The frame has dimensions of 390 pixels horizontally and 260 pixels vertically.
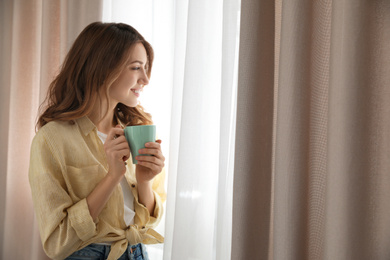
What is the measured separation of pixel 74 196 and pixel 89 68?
16.2 inches

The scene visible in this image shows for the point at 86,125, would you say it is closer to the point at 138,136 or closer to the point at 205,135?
the point at 138,136

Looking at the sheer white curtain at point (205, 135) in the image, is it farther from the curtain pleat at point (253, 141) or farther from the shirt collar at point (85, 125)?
the shirt collar at point (85, 125)

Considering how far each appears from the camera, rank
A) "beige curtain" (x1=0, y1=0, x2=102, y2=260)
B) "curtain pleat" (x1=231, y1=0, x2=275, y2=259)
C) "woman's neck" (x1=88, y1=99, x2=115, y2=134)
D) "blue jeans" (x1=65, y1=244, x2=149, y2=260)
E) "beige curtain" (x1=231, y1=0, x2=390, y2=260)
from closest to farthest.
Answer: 1. "beige curtain" (x1=231, y1=0, x2=390, y2=260)
2. "curtain pleat" (x1=231, y1=0, x2=275, y2=259)
3. "blue jeans" (x1=65, y1=244, x2=149, y2=260)
4. "woman's neck" (x1=88, y1=99, x2=115, y2=134)
5. "beige curtain" (x1=0, y1=0, x2=102, y2=260)

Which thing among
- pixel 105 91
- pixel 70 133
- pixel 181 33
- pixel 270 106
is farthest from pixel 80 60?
pixel 270 106

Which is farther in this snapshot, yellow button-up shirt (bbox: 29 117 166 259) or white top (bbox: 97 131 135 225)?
white top (bbox: 97 131 135 225)

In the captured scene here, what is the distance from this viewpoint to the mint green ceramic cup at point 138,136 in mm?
1145

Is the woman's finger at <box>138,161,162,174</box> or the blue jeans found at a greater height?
the woman's finger at <box>138,161,162,174</box>

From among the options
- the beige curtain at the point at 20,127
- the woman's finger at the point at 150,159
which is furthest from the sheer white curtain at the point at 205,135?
the beige curtain at the point at 20,127

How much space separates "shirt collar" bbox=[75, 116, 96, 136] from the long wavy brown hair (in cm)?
3

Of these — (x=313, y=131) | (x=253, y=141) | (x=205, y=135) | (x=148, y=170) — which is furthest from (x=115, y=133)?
(x=313, y=131)

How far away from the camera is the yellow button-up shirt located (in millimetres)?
1145

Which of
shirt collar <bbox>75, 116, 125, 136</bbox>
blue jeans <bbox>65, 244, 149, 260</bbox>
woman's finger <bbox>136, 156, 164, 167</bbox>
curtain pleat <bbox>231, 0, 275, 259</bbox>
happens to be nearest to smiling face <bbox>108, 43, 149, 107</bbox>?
shirt collar <bbox>75, 116, 125, 136</bbox>

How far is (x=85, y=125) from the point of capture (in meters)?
1.30

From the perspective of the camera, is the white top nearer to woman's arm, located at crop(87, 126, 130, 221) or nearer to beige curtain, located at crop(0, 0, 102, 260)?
woman's arm, located at crop(87, 126, 130, 221)
